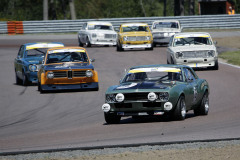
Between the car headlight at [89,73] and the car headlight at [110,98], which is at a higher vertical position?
the car headlight at [110,98]

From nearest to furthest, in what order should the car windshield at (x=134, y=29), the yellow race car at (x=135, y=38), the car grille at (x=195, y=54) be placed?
the car grille at (x=195, y=54) < the yellow race car at (x=135, y=38) < the car windshield at (x=134, y=29)

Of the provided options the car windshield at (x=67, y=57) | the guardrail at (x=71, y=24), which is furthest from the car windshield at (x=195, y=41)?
the guardrail at (x=71, y=24)

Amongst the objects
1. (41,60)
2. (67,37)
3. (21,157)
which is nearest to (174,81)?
(21,157)

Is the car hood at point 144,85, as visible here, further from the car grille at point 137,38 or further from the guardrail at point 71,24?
the guardrail at point 71,24

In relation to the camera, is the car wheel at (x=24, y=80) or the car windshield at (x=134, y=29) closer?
the car wheel at (x=24, y=80)

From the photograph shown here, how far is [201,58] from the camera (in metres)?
24.5

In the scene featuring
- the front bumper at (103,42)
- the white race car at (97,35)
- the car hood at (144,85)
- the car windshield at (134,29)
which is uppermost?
the car hood at (144,85)

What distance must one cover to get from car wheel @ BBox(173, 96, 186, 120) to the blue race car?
28.7 ft

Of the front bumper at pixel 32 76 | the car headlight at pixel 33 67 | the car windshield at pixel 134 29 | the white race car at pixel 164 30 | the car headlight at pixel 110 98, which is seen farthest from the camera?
the white race car at pixel 164 30

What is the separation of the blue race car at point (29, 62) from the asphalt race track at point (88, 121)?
1.18 feet

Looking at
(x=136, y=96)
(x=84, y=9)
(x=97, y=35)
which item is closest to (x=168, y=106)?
(x=136, y=96)

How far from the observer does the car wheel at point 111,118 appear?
12.6 metres

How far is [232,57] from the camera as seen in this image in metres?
29.8

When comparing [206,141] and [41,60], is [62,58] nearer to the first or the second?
[41,60]
